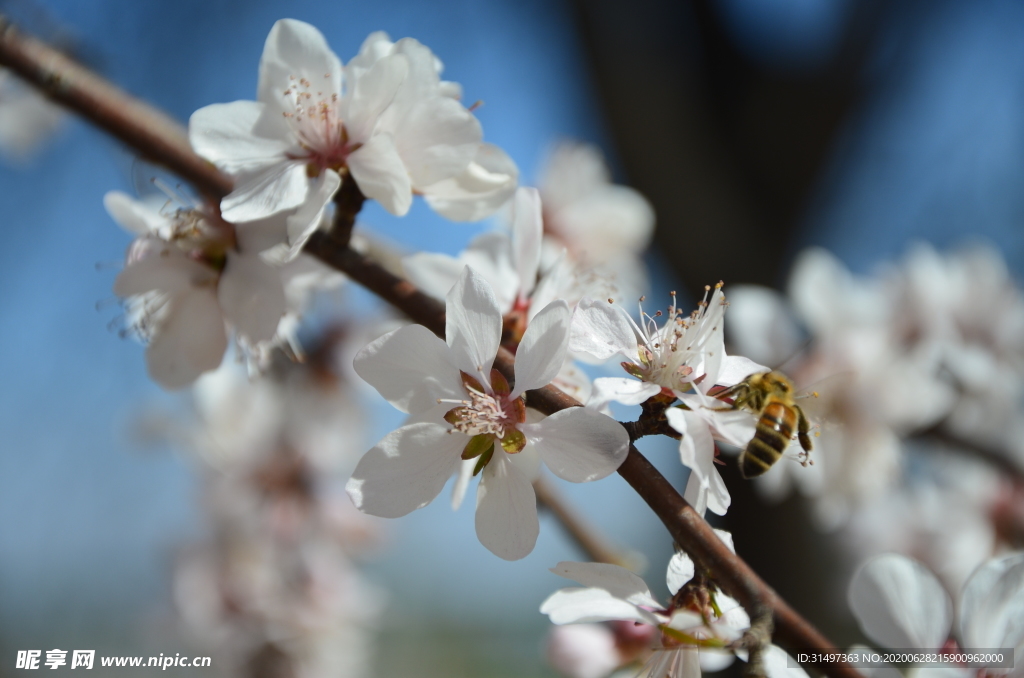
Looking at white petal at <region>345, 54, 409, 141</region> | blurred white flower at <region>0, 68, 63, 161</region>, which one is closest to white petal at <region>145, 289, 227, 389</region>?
white petal at <region>345, 54, 409, 141</region>

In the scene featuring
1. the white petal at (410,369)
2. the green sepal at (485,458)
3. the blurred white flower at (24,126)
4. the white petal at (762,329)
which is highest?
the blurred white flower at (24,126)

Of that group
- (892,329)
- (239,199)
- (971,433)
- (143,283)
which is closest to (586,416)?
(239,199)

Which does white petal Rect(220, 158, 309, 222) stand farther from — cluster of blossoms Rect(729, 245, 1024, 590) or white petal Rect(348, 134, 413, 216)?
cluster of blossoms Rect(729, 245, 1024, 590)

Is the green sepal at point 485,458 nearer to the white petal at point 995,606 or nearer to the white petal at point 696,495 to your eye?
the white petal at point 696,495

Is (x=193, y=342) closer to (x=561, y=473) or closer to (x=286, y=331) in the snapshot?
(x=286, y=331)

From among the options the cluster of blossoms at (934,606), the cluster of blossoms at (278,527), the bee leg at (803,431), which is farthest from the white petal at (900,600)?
the cluster of blossoms at (278,527)

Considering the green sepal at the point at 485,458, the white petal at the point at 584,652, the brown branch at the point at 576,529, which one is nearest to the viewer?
the green sepal at the point at 485,458

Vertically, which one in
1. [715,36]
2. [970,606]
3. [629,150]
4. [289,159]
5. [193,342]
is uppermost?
[715,36]
